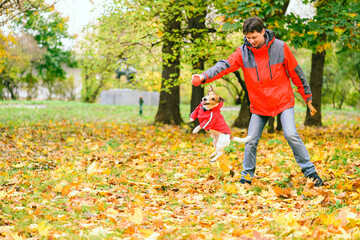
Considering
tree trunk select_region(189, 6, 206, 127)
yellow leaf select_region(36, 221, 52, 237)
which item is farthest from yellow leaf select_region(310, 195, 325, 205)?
tree trunk select_region(189, 6, 206, 127)

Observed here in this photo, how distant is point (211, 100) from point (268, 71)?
29.1 inches

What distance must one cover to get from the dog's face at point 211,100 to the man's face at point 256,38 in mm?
717

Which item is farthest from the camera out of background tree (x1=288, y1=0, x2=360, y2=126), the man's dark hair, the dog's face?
background tree (x1=288, y1=0, x2=360, y2=126)

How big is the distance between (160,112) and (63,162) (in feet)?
22.9

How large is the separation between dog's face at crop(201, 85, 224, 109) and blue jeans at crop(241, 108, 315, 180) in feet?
1.71

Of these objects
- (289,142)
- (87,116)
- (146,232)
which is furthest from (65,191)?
(87,116)

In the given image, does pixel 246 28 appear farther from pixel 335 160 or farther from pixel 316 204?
pixel 335 160

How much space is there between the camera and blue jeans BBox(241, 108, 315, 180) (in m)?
→ 4.52

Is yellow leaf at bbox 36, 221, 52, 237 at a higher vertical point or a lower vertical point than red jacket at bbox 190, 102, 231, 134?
lower

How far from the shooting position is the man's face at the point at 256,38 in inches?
166

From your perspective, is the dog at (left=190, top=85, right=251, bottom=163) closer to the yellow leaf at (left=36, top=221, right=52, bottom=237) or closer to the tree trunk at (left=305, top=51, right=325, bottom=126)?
the yellow leaf at (left=36, top=221, right=52, bottom=237)

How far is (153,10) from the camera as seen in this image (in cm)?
1016

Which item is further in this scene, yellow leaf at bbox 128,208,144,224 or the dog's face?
the dog's face

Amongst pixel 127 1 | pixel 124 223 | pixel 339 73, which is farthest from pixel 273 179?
pixel 339 73
